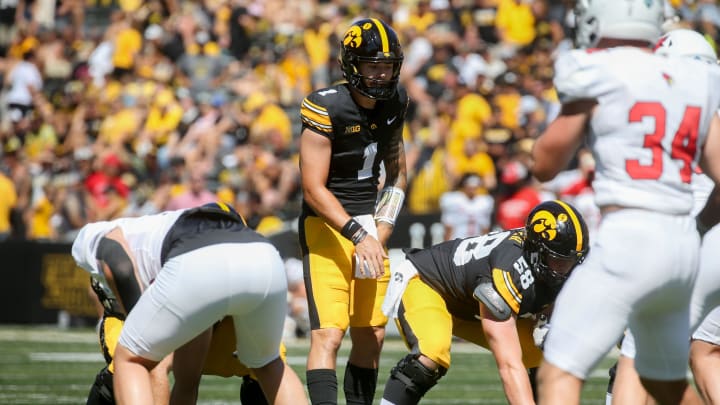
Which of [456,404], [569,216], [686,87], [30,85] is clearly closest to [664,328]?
[686,87]

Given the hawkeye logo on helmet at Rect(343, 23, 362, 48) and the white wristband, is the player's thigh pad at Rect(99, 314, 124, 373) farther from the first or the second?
the hawkeye logo on helmet at Rect(343, 23, 362, 48)

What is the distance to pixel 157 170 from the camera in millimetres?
16484

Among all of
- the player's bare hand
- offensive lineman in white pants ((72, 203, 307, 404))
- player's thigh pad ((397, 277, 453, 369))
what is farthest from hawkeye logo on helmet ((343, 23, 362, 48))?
offensive lineman in white pants ((72, 203, 307, 404))

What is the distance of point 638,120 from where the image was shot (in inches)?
177

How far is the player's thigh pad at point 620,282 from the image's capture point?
4.46 metres

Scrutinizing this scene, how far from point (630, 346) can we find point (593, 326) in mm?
1107

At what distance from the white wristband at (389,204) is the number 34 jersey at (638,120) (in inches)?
94.5

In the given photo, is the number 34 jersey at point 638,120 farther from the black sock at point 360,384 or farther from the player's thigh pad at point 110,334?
the player's thigh pad at point 110,334

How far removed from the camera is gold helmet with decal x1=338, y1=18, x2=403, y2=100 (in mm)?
6613

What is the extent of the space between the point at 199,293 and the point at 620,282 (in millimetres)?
1646

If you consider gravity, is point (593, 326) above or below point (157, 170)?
above

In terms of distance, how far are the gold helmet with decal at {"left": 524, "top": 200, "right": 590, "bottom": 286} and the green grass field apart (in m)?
2.81

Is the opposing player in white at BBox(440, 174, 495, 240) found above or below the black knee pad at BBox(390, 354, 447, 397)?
below

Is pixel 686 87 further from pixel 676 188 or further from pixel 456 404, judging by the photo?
pixel 456 404
